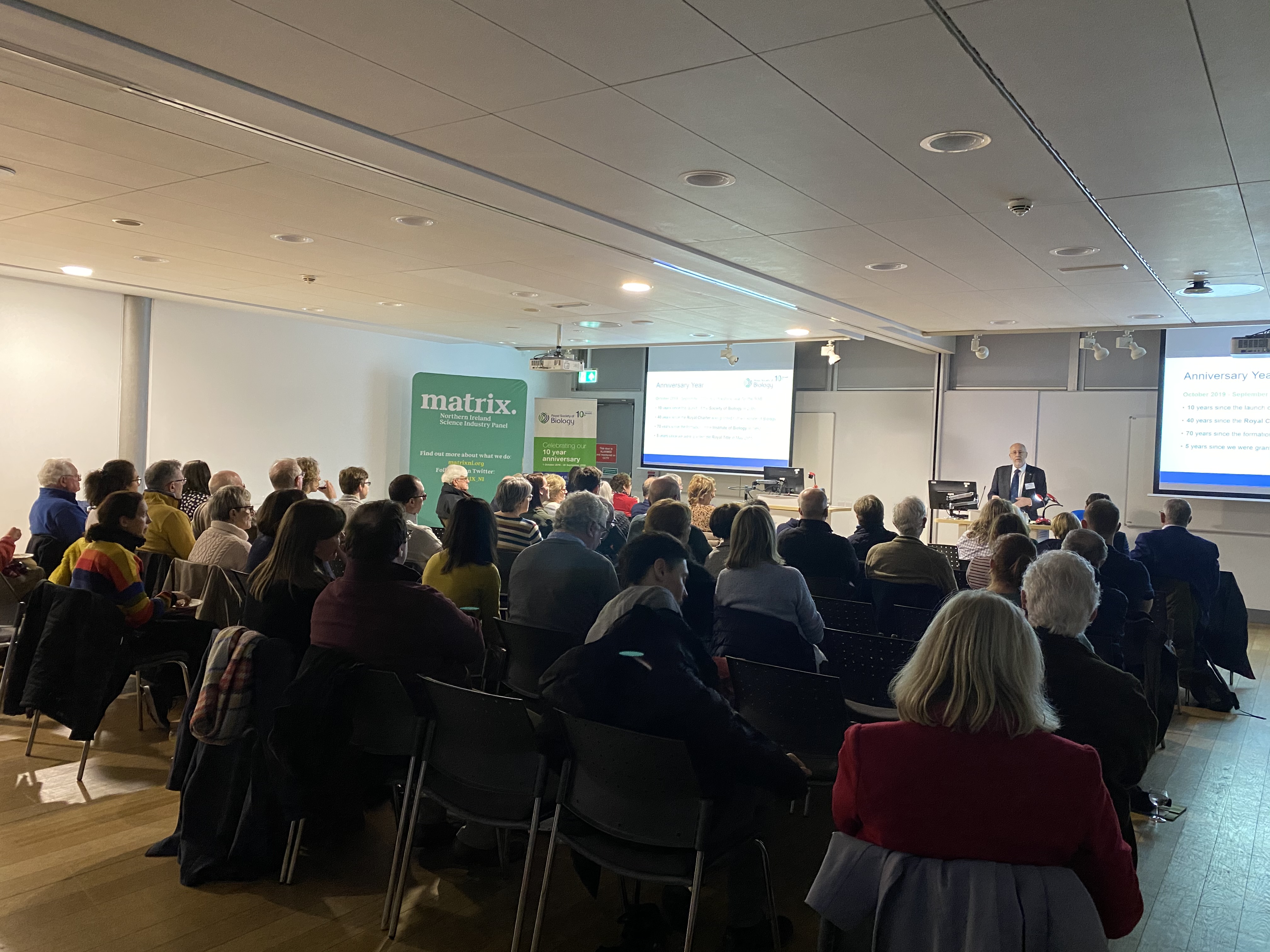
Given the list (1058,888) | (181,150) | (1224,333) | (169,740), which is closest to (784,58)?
(1058,888)

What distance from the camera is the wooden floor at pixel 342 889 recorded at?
278 centimetres

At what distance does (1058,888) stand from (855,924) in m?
0.40

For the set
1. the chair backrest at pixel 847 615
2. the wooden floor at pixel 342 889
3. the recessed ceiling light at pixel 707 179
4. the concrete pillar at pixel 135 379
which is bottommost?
the wooden floor at pixel 342 889

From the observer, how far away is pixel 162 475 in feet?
17.4

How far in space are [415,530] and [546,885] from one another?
2.84 metres

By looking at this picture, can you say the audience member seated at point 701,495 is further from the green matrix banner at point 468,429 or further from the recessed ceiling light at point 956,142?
the green matrix banner at point 468,429

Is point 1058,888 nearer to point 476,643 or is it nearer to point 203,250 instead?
point 476,643

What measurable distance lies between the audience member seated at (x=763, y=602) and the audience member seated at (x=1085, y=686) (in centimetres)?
97

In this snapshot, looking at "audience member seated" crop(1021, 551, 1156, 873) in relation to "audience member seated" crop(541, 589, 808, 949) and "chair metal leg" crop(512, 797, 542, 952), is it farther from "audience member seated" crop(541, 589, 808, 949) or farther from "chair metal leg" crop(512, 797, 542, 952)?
"chair metal leg" crop(512, 797, 542, 952)

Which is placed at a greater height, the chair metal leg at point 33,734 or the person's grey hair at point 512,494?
the person's grey hair at point 512,494

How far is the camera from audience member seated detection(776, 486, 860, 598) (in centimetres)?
484

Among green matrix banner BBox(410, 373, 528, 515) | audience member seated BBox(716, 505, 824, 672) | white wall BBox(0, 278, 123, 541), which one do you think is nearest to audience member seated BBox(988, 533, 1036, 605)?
audience member seated BBox(716, 505, 824, 672)

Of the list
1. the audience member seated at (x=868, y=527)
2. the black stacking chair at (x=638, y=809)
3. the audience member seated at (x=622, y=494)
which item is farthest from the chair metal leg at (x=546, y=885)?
the audience member seated at (x=622, y=494)

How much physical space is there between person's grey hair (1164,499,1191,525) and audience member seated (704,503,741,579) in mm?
2854
